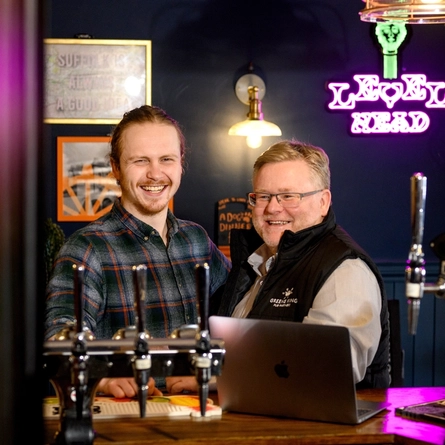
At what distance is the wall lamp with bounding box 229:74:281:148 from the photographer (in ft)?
17.7

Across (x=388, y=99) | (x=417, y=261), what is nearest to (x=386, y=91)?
(x=388, y=99)

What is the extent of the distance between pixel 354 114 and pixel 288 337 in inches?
156

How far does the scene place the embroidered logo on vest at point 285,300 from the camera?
2582 millimetres

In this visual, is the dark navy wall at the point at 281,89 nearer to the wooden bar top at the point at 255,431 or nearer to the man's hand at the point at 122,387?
the man's hand at the point at 122,387

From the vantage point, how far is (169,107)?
5660 millimetres

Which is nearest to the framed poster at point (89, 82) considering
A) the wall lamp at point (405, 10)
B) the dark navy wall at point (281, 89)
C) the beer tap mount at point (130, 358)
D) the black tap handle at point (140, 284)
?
the dark navy wall at point (281, 89)

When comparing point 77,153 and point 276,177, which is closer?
point 276,177

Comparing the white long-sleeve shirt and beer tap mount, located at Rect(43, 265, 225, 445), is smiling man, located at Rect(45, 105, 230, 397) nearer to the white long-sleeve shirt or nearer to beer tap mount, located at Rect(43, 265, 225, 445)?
the white long-sleeve shirt

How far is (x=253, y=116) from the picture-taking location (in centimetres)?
543

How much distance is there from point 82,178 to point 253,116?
1.27 m

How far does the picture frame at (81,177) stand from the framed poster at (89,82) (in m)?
0.15

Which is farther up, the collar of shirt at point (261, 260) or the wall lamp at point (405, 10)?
the wall lamp at point (405, 10)

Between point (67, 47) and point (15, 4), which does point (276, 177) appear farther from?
point (67, 47)

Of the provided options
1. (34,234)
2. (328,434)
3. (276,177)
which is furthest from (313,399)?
(34,234)
